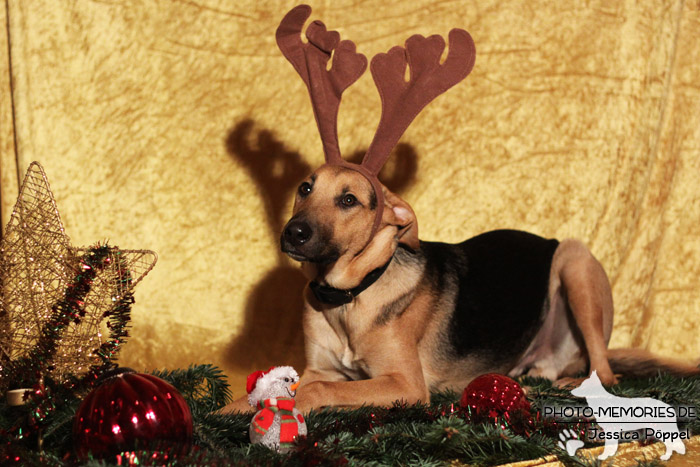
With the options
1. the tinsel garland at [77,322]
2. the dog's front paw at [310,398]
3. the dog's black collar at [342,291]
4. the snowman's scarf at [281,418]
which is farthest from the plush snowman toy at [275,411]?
the dog's black collar at [342,291]

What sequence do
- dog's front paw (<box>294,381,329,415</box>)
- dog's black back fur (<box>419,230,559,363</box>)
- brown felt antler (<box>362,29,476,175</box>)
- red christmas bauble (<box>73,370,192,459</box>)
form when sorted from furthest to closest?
dog's black back fur (<box>419,230,559,363</box>) → brown felt antler (<box>362,29,476,175</box>) → dog's front paw (<box>294,381,329,415</box>) → red christmas bauble (<box>73,370,192,459</box>)

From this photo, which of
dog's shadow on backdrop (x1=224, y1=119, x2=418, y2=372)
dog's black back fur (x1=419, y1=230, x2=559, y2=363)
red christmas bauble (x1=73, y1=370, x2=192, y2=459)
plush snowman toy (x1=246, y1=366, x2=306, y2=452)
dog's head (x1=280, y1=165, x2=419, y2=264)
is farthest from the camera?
dog's shadow on backdrop (x1=224, y1=119, x2=418, y2=372)

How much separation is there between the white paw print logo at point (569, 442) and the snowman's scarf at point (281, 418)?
0.84m

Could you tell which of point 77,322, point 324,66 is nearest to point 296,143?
point 324,66

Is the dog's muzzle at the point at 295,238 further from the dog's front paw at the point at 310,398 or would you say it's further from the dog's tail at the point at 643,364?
the dog's tail at the point at 643,364

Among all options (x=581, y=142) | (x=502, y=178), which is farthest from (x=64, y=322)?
(x=581, y=142)

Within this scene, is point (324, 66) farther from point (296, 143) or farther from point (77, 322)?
point (77, 322)

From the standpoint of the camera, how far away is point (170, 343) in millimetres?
4203

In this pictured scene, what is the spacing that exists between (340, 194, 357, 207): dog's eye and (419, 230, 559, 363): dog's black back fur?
0.57 m

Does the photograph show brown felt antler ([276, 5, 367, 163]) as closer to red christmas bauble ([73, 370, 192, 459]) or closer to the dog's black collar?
the dog's black collar

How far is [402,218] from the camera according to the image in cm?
294

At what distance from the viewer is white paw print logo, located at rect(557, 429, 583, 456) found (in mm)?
2186

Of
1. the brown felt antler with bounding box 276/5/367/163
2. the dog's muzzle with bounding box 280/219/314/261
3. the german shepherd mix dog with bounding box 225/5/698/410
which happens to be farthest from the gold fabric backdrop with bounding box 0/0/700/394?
the dog's muzzle with bounding box 280/219/314/261

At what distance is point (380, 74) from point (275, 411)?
58.3 inches
